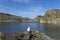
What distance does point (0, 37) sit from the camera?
25281 millimetres

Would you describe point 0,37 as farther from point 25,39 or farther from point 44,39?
point 44,39

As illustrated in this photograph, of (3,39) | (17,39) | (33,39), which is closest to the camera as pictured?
(3,39)

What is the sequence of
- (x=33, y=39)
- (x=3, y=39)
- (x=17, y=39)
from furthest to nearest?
(x=33, y=39) < (x=17, y=39) < (x=3, y=39)

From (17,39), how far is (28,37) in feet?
8.11

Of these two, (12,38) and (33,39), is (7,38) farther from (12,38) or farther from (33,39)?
(33,39)

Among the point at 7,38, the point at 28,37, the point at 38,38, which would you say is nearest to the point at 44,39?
the point at 38,38

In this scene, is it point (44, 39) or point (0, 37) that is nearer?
point (0, 37)

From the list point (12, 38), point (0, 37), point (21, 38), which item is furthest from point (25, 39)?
point (0, 37)

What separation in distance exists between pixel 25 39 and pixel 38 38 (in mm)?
3145

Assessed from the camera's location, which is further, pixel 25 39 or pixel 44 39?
pixel 44 39

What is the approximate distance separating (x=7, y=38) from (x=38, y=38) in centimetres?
645

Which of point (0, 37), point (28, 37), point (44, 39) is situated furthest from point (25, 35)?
point (0, 37)

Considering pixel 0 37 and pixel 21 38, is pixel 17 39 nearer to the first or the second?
pixel 21 38

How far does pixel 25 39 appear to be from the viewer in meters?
27.5
